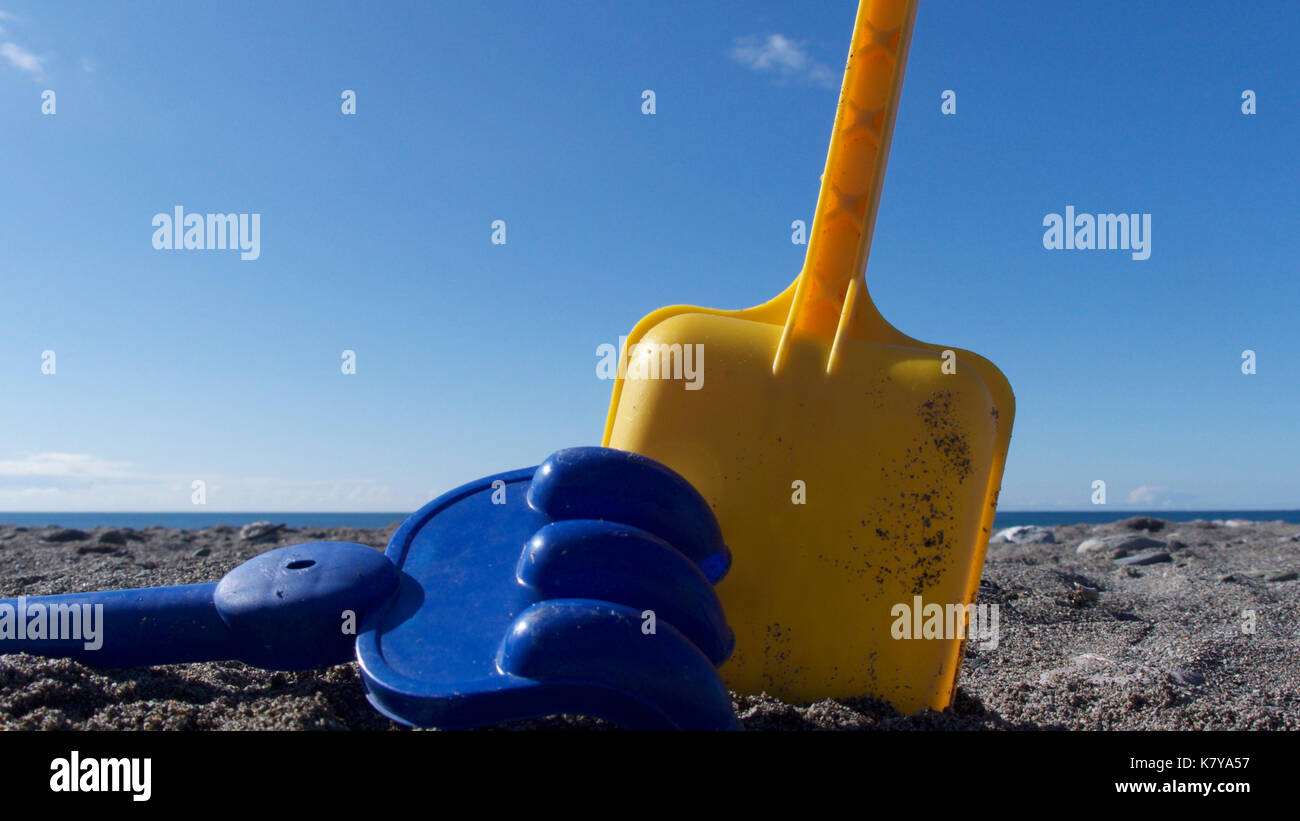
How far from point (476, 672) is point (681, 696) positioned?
340 millimetres

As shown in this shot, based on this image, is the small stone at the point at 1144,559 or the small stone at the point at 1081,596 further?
the small stone at the point at 1144,559

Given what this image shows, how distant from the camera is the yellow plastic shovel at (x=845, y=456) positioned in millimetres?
1881

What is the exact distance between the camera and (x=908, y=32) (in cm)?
213

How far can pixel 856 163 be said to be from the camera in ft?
7.06

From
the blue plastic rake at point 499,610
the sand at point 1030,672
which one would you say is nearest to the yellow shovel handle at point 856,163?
the blue plastic rake at point 499,610

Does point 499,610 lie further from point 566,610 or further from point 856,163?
point 856,163

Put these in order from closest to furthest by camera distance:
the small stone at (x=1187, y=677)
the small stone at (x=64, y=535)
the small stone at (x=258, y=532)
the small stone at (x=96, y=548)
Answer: the small stone at (x=1187, y=677)
the small stone at (x=96, y=548)
the small stone at (x=64, y=535)
the small stone at (x=258, y=532)

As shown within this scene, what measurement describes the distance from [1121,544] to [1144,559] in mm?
591

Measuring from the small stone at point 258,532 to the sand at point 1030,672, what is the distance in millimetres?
1041

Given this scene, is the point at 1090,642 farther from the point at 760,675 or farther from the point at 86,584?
the point at 86,584

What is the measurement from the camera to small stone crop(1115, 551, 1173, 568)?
4.25 m

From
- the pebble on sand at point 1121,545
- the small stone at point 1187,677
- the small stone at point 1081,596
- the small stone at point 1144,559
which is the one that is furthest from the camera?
the pebble on sand at point 1121,545

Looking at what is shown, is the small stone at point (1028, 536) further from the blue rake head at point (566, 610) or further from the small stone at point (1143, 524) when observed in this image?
the blue rake head at point (566, 610)
